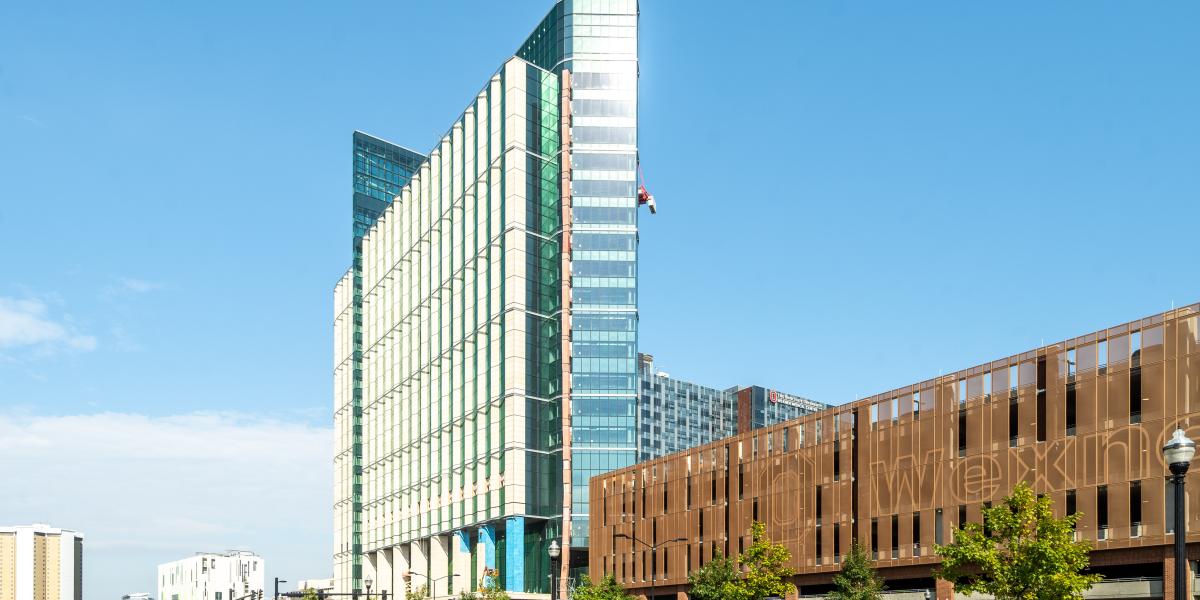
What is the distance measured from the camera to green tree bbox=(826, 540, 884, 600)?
75.2 metres

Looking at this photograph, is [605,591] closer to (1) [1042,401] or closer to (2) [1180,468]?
(1) [1042,401]

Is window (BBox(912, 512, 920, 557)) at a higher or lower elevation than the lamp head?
lower

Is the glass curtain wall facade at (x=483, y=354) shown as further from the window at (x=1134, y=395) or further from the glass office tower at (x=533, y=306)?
the window at (x=1134, y=395)

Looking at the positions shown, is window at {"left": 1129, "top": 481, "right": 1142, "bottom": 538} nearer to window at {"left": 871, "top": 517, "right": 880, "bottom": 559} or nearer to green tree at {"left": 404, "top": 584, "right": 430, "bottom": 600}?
window at {"left": 871, "top": 517, "right": 880, "bottom": 559}

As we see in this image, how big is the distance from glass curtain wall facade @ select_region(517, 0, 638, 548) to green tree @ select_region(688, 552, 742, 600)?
49.4 meters

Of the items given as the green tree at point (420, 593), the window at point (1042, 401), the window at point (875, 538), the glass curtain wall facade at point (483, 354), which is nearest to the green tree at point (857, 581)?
the window at point (875, 538)

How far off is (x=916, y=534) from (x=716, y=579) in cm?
1517

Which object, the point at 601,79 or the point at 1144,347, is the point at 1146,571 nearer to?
the point at 1144,347

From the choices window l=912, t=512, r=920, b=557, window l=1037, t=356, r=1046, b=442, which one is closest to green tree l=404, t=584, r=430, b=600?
window l=912, t=512, r=920, b=557

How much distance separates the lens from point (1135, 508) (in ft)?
203

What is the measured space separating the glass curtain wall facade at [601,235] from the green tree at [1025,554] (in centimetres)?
8166

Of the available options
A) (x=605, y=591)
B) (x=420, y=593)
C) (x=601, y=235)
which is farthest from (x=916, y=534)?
(x=420, y=593)

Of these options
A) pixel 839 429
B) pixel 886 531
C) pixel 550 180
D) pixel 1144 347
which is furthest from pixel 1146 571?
pixel 550 180

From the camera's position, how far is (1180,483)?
80.7 feet
